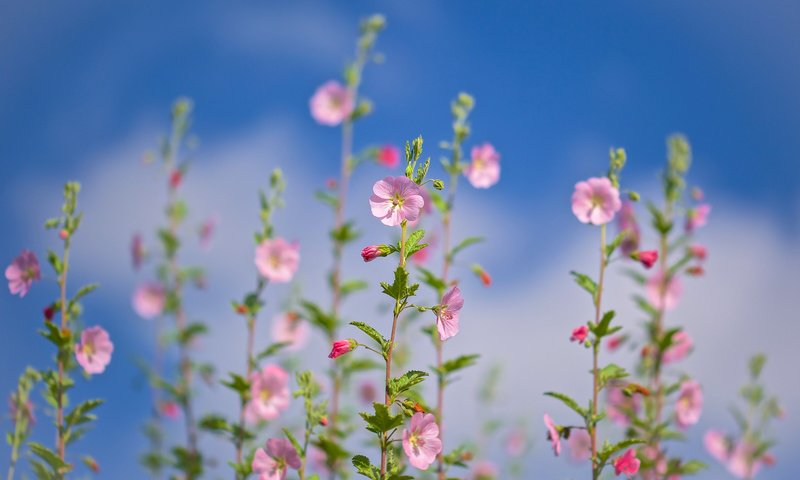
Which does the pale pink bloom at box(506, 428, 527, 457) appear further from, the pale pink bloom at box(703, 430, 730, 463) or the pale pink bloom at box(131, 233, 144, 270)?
the pale pink bloom at box(131, 233, 144, 270)

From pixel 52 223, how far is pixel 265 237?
1665 mm

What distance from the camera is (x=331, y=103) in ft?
24.2

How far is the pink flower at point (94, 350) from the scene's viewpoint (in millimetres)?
4648

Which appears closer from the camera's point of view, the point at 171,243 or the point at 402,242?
the point at 402,242

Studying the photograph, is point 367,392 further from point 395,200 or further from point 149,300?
point 395,200

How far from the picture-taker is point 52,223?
477cm

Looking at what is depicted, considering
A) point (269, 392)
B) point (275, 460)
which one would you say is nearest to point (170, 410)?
point (269, 392)

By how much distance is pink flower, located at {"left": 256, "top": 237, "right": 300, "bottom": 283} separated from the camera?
19.1 feet

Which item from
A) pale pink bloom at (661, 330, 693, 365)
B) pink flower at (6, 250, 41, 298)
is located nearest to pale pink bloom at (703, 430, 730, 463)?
pale pink bloom at (661, 330, 693, 365)

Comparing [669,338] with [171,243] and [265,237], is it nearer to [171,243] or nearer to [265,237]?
[265,237]

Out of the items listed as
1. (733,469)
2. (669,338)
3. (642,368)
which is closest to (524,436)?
(733,469)

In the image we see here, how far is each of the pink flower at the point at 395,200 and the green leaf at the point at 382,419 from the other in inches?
32.3

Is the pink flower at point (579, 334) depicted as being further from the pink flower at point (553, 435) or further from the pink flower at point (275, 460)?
the pink flower at point (275, 460)

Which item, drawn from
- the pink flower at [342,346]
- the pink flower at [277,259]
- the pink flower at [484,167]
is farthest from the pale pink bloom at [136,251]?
the pink flower at [342,346]
